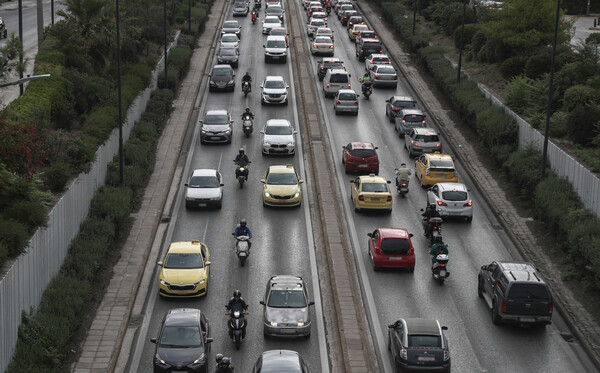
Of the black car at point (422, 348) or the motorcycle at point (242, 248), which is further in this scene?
the motorcycle at point (242, 248)

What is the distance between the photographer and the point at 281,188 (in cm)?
3941

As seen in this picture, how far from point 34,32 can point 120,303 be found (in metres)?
47.7

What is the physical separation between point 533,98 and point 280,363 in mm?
29751

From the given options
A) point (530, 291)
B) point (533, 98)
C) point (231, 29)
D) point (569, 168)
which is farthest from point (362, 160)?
point (231, 29)

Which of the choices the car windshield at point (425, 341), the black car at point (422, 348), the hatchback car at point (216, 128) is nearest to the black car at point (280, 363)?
the black car at point (422, 348)

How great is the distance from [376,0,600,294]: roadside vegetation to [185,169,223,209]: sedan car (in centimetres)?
1372

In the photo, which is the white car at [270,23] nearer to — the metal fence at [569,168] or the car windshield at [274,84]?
the car windshield at [274,84]

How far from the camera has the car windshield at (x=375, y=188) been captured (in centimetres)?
3838

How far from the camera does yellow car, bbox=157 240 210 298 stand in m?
29.6

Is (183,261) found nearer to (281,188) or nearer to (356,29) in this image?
(281,188)

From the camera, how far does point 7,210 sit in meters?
26.3

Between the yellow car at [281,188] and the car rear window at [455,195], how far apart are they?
6.43 m

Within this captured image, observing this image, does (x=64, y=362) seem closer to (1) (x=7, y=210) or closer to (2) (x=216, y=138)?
(1) (x=7, y=210)

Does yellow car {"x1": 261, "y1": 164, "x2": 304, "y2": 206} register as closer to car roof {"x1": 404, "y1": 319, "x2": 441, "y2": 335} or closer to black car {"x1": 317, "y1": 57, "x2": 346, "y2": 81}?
car roof {"x1": 404, "y1": 319, "x2": 441, "y2": 335}
